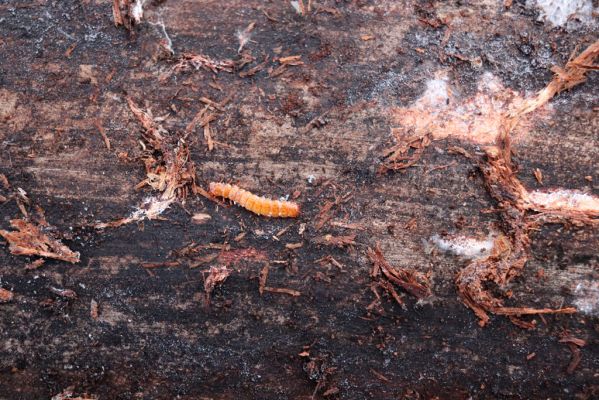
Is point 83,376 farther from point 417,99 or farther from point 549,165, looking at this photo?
point 549,165

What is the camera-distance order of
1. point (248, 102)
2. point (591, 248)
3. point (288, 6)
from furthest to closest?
point (288, 6) < point (248, 102) < point (591, 248)

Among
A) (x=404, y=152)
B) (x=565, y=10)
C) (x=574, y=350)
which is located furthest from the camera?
(x=565, y=10)

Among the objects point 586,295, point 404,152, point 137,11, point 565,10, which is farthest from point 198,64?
point 586,295

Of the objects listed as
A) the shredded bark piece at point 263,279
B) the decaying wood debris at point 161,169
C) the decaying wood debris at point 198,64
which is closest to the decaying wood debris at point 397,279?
the shredded bark piece at point 263,279

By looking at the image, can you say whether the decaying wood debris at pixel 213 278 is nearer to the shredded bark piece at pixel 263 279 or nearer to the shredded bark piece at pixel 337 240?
the shredded bark piece at pixel 263 279

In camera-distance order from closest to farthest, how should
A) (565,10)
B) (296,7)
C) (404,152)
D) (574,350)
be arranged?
(574,350) → (404,152) → (565,10) → (296,7)

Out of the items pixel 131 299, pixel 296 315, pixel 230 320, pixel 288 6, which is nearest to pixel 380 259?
pixel 296 315

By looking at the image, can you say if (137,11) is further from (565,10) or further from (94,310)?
(565,10)
